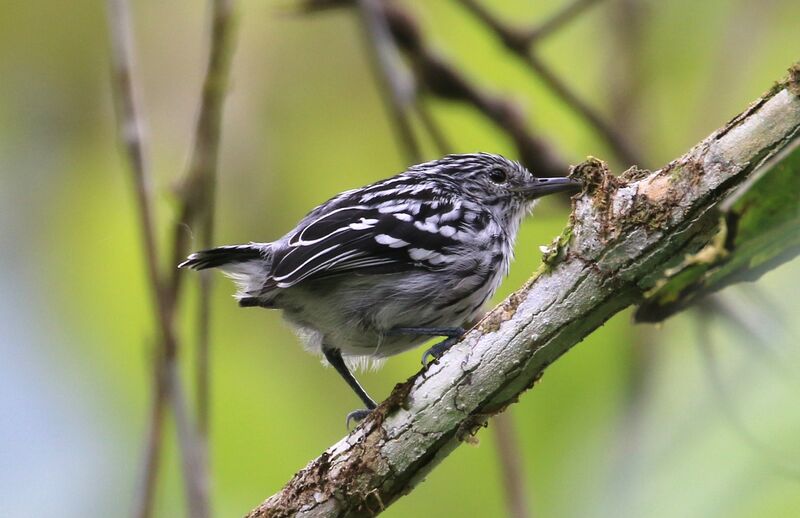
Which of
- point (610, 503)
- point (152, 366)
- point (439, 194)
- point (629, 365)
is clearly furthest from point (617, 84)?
point (152, 366)

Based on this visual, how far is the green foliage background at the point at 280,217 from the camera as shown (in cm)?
439

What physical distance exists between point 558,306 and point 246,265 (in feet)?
6.40

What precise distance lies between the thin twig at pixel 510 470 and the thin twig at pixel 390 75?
1485 millimetres

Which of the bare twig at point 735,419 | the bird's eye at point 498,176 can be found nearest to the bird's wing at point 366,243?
the bird's eye at point 498,176

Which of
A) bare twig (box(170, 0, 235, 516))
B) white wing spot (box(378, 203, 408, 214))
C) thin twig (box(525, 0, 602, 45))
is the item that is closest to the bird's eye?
thin twig (box(525, 0, 602, 45))

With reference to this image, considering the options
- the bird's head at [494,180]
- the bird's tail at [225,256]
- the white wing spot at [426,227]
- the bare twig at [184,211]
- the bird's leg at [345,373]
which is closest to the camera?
the bare twig at [184,211]

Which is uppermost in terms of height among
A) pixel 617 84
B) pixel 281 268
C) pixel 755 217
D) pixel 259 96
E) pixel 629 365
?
pixel 259 96

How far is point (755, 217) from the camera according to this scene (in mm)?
1848

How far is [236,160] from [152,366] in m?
2.04

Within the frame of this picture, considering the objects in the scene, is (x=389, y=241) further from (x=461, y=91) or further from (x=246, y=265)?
(x=461, y=91)

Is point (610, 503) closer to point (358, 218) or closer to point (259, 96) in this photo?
point (358, 218)

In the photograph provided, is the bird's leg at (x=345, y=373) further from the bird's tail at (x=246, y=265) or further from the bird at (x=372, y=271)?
the bird's tail at (x=246, y=265)

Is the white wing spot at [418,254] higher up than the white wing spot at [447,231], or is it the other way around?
the white wing spot at [447,231]

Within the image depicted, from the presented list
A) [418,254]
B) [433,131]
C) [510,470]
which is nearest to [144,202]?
[418,254]
